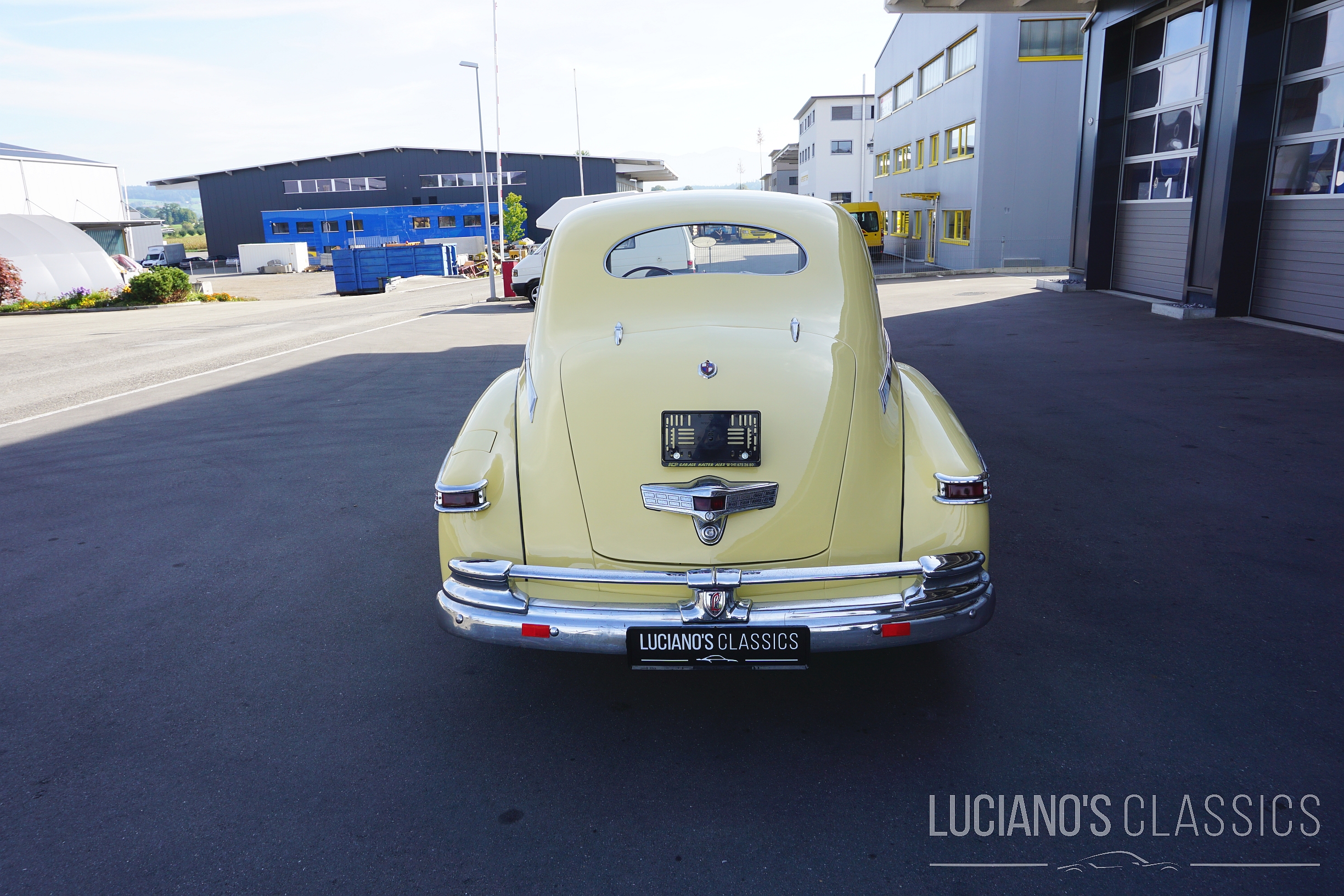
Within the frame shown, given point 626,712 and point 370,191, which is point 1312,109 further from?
point 370,191

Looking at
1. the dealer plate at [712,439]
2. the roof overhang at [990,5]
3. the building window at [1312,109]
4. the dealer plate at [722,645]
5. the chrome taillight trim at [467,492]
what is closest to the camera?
the dealer plate at [722,645]

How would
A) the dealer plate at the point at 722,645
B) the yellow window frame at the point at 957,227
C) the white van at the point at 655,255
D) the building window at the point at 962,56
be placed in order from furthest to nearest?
the yellow window frame at the point at 957,227, the building window at the point at 962,56, the white van at the point at 655,255, the dealer plate at the point at 722,645

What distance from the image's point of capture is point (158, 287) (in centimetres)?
2680

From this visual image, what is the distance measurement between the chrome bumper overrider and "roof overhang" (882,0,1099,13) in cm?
1625

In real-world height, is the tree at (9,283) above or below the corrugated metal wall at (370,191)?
below

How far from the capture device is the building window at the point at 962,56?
29391mm

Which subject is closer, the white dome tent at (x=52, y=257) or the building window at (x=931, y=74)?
the white dome tent at (x=52, y=257)

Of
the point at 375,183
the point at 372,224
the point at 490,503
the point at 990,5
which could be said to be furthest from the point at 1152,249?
the point at 375,183

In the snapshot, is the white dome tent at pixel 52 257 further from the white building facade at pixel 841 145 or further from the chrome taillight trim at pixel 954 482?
the white building facade at pixel 841 145

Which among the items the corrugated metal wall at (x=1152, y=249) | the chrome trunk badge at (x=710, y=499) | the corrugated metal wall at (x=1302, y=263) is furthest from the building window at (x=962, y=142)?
the chrome trunk badge at (x=710, y=499)

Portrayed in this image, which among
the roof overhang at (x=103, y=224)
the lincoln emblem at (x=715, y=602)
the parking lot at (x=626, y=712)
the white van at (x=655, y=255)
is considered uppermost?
the roof overhang at (x=103, y=224)

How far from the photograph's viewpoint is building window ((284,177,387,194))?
67.5 meters

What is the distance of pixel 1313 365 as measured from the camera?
9.70 meters

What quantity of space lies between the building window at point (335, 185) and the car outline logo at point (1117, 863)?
72.1 metres
